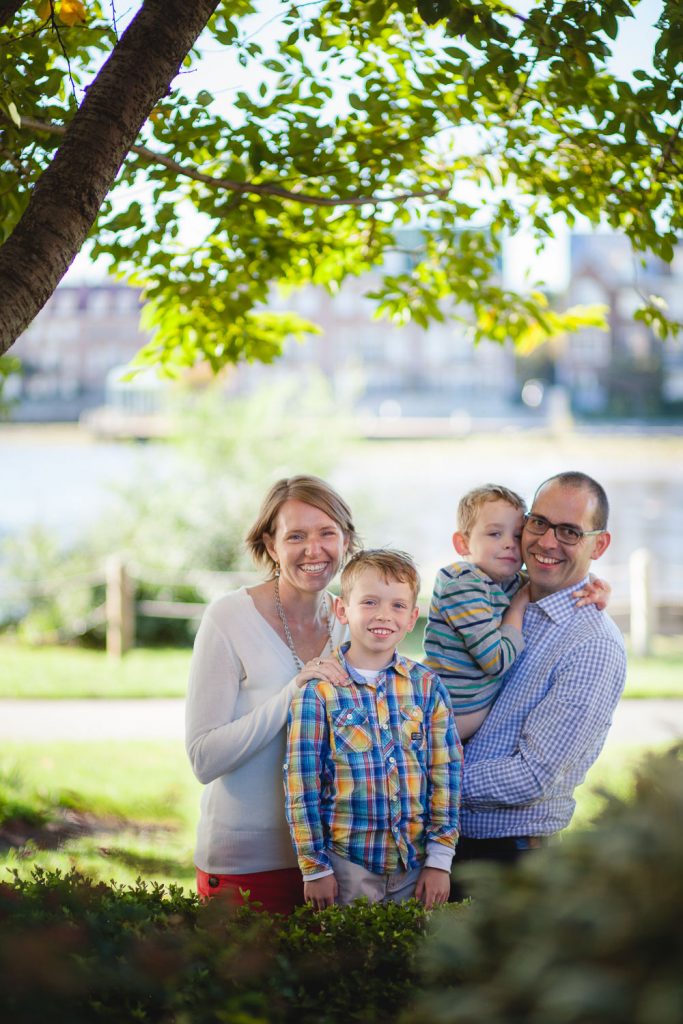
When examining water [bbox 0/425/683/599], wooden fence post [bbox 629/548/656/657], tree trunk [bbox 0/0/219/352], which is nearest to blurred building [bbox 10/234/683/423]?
water [bbox 0/425/683/599]

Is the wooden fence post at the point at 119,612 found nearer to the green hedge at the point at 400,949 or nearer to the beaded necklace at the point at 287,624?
the beaded necklace at the point at 287,624

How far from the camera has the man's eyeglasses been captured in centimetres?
265

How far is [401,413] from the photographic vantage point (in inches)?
2453

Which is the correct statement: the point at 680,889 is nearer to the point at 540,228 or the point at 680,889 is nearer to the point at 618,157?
the point at 618,157

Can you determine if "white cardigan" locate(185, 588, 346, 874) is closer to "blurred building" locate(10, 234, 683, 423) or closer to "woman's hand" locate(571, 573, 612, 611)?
"woman's hand" locate(571, 573, 612, 611)

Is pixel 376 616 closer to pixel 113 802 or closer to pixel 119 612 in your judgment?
pixel 113 802

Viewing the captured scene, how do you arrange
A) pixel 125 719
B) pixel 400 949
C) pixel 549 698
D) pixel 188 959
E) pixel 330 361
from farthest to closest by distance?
pixel 330 361, pixel 125 719, pixel 549 698, pixel 400 949, pixel 188 959

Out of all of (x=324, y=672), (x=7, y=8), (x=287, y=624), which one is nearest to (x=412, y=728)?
(x=324, y=672)

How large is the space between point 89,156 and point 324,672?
1.33 meters

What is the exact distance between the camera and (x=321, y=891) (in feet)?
8.02

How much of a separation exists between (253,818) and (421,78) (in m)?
2.42

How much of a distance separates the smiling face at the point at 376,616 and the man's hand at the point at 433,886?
0.49 metres

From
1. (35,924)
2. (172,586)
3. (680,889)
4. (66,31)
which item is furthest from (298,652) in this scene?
(172,586)

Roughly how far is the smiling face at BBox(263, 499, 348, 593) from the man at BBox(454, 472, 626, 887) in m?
0.49
